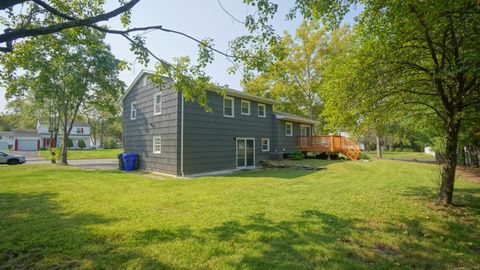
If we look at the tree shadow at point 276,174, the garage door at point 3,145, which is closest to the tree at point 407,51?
the tree shadow at point 276,174

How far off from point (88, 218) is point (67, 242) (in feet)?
4.16

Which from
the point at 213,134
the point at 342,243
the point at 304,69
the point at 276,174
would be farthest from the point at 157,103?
the point at 304,69

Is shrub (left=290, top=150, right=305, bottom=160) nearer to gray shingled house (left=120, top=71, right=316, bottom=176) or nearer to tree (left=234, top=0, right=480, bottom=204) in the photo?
gray shingled house (left=120, top=71, right=316, bottom=176)

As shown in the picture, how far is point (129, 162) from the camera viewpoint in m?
14.3

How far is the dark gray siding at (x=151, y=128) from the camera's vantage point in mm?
11734

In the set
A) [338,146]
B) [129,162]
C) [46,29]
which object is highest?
[46,29]

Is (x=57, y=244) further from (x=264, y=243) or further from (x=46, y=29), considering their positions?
(x=46, y=29)

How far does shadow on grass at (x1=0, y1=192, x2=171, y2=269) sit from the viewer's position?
3213 mm

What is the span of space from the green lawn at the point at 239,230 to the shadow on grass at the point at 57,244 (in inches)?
0.7

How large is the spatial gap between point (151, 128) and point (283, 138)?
989cm

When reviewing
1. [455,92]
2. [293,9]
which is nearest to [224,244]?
[293,9]

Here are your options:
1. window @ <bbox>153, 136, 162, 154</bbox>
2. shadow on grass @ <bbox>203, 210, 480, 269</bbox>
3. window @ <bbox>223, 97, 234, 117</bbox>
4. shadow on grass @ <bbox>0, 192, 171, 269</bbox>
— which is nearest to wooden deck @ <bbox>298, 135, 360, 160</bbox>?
window @ <bbox>223, 97, 234, 117</bbox>

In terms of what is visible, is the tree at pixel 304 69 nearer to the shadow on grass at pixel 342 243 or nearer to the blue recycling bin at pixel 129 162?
the blue recycling bin at pixel 129 162

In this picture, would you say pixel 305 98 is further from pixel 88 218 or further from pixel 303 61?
pixel 88 218
